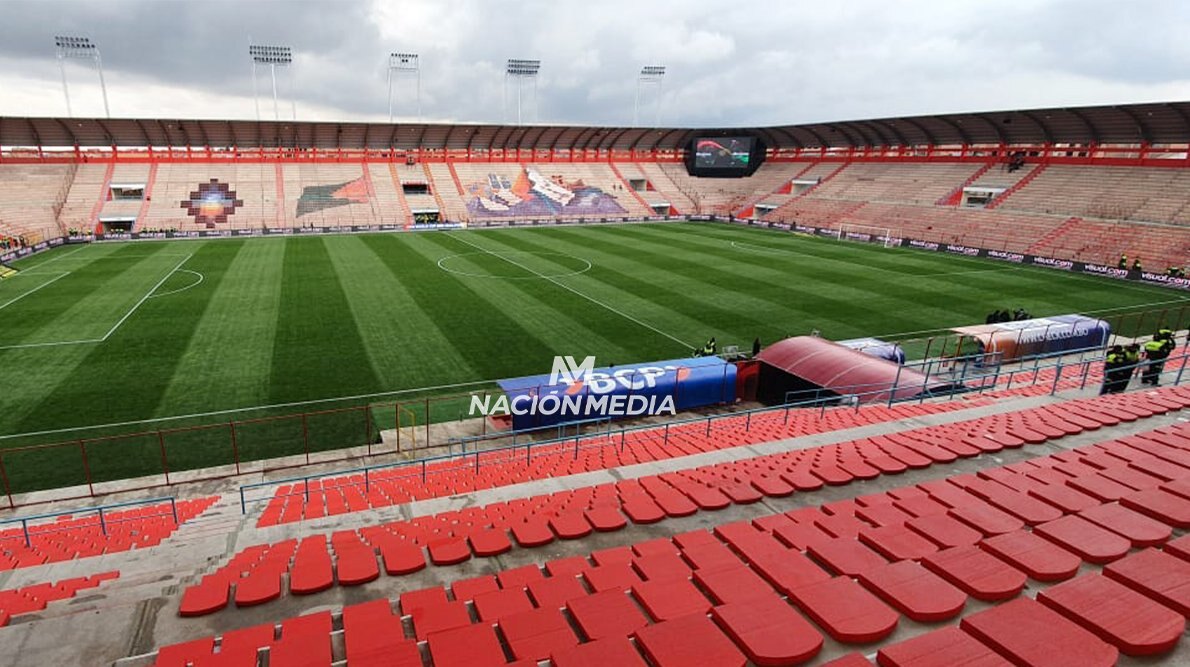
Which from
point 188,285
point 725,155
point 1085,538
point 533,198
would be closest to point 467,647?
point 1085,538

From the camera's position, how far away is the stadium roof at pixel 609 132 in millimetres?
47219

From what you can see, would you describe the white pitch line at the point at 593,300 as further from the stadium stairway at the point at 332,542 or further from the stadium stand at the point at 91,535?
the stadium stand at the point at 91,535

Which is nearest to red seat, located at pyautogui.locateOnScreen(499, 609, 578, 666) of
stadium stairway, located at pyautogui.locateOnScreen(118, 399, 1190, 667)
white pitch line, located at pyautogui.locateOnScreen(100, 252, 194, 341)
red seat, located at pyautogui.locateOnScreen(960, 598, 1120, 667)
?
stadium stairway, located at pyautogui.locateOnScreen(118, 399, 1190, 667)

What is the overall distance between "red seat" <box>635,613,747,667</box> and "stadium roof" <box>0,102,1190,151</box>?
181 ft


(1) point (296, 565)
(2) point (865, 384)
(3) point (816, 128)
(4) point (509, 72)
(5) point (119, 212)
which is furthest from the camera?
(4) point (509, 72)

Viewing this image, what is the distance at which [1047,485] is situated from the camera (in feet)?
22.9

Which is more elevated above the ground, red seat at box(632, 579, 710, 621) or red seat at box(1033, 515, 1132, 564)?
red seat at box(1033, 515, 1132, 564)

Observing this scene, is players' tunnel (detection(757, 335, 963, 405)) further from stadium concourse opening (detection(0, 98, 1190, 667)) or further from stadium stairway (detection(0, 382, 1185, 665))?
stadium stairway (detection(0, 382, 1185, 665))

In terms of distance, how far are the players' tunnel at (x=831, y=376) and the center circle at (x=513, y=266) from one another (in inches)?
733

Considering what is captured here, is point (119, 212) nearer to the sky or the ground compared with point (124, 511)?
nearer to the sky

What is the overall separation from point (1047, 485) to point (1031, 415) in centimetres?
525

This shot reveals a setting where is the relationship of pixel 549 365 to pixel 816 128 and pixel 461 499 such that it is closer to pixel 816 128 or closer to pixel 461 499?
pixel 461 499

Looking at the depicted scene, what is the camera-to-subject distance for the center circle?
35.5 m

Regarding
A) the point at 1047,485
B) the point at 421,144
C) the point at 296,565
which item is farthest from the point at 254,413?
the point at 421,144
